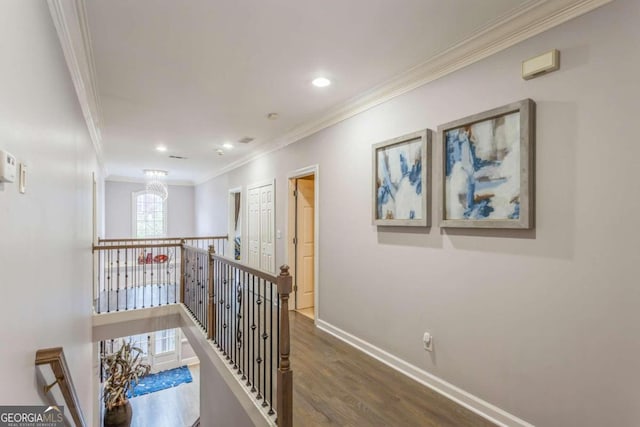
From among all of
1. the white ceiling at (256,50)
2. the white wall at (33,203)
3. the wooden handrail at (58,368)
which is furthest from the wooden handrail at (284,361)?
the white ceiling at (256,50)

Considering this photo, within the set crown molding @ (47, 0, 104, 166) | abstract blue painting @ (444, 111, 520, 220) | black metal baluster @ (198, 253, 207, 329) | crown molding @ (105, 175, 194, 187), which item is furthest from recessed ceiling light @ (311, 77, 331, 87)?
crown molding @ (105, 175, 194, 187)

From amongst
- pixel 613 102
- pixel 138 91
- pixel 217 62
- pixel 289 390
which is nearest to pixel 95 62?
pixel 138 91

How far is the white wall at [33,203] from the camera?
3.70ft

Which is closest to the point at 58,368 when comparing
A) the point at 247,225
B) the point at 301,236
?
the point at 301,236

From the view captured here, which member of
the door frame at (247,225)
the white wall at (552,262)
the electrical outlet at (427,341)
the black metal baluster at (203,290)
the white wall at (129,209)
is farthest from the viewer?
the white wall at (129,209)

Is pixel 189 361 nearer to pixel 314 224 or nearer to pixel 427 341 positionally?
pixel 314 224

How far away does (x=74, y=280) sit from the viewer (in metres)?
2.65

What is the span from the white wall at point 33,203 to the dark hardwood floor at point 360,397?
5.39 feet

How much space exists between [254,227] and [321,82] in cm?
347

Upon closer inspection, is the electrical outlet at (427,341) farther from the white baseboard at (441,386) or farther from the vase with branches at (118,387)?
the vase with branches at (118,387)

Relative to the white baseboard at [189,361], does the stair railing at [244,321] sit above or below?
above

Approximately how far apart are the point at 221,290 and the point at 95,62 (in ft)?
7.74

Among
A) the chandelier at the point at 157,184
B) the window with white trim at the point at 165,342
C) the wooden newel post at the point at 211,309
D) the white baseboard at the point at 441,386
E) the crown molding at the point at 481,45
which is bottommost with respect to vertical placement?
the window with white trim at the point at 165,342

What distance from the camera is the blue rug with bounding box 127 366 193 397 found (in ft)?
26.8
